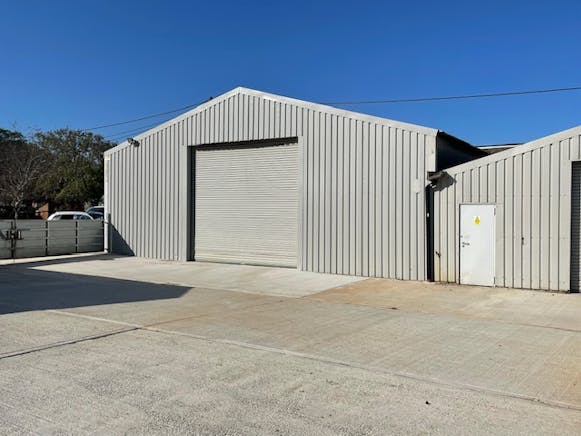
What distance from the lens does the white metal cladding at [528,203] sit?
12.0 m

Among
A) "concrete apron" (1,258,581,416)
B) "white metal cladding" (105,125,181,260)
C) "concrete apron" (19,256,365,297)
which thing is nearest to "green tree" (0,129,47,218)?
"white metal cladding" (105,125,181,260)

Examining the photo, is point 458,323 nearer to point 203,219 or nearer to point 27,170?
point 203,219

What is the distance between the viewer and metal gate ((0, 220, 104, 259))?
19.5 m

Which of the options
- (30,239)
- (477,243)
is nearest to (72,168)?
(30,239)

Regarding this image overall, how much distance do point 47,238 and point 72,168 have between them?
→ 25483 mm

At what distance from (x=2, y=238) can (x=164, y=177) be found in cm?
630

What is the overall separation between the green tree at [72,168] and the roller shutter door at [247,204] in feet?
88.9

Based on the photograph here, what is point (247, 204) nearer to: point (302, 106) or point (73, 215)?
point (302, 106)

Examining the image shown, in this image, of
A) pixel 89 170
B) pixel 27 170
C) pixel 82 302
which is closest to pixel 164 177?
pixel 82 302

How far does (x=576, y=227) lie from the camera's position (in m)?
12.1

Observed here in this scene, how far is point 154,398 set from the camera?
191 inches

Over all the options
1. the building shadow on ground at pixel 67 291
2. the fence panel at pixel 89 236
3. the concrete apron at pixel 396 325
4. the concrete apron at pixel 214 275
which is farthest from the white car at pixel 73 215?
the concrete apron at pixel 396 325

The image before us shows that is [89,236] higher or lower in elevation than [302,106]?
lower

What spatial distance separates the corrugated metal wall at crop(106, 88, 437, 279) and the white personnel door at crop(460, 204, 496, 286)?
3.35 feet
